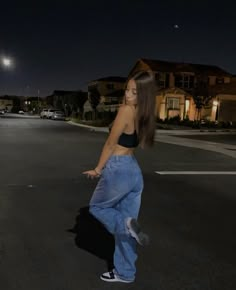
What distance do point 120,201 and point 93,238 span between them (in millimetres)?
1441

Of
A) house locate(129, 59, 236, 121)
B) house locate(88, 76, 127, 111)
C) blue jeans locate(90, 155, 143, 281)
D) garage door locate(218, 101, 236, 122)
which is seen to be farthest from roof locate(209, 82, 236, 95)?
blue jeans locate(90, 155, 143, 281)

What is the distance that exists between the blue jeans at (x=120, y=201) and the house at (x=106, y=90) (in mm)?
49075

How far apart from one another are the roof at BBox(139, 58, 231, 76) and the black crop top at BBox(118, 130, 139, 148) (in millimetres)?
40297

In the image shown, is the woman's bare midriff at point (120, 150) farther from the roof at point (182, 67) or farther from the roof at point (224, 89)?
the roof at point (182, 67)

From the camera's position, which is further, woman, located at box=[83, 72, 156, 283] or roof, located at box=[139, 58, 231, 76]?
roof, located at box=[139, 58, 231, 76]

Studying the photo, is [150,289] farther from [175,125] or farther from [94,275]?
[175,125]

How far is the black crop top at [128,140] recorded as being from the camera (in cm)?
324

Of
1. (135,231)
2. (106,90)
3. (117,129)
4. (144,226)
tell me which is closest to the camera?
(117,129)

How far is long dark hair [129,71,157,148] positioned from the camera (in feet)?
10.7

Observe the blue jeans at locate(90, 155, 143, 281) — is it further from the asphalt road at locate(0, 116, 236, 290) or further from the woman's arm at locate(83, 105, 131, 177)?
the asphalt road at locate(0, 116, 236, 290)

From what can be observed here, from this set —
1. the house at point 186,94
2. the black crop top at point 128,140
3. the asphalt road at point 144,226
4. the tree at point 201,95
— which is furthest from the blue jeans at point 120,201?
the house at point 186,94

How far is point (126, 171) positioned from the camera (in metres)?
3.27

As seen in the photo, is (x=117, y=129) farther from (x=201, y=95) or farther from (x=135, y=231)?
(x=201, y=95)

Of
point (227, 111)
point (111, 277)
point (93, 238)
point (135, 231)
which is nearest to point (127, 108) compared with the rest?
point (135, 231)
